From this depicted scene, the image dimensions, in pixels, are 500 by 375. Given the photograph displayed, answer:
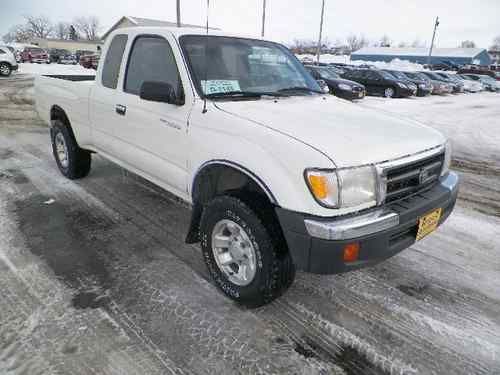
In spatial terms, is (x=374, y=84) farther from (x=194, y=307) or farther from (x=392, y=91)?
(x=194, y=307)

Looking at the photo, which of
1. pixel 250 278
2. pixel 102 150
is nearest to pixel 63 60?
pixel 102 150

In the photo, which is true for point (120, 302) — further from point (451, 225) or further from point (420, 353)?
point (451, 225)

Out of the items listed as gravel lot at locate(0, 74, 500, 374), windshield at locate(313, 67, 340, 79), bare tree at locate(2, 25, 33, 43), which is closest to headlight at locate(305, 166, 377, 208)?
gravel lot at locate(0, 74, 500, 374)

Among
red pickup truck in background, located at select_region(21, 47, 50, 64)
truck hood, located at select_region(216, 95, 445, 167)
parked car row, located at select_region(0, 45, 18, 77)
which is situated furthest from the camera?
red pickup truck in background, located at select_region(21, 47, 50, 64)

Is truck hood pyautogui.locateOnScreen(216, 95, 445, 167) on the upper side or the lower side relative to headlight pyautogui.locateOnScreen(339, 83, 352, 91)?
upper

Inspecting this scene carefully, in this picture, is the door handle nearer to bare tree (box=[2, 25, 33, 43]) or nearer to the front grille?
the front grille

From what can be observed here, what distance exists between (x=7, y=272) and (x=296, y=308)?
227 cm

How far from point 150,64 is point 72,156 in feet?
7.22

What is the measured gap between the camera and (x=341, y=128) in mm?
2490

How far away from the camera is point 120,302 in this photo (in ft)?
8.84

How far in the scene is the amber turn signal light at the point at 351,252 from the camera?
2.12m

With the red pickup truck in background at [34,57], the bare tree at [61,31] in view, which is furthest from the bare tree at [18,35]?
the red pickup truck in background at [34,57]

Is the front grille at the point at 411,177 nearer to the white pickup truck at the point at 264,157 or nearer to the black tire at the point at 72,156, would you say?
the white pickup truck at the point at 264,157

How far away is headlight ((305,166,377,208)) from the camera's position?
2.11 m
